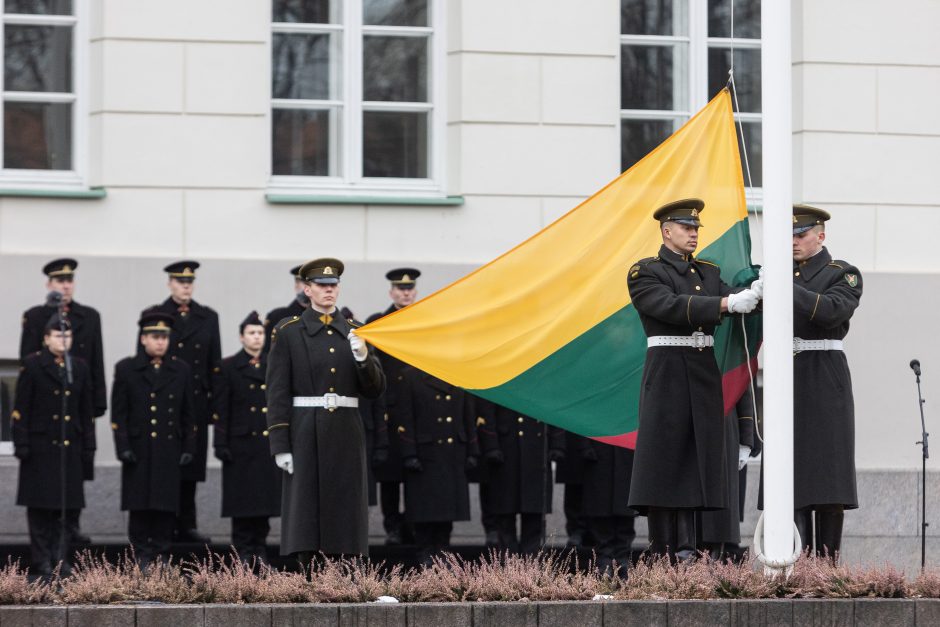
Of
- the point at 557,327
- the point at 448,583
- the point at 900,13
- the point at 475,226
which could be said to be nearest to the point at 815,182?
the point at 900,13

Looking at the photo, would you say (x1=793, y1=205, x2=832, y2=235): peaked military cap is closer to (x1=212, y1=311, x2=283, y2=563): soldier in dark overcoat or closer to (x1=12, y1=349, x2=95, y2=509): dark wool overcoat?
(x1=212, y1=311, x2=283, y2=563): soldier in dark overcoat

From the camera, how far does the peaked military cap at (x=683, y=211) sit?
9438 millimetres

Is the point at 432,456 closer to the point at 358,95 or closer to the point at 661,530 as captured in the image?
the point at 661,530

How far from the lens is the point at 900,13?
14609 mm

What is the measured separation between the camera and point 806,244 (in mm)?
10227

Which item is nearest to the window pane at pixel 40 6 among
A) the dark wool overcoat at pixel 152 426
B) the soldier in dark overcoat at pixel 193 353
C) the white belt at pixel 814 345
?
the soldier in dark overcoat at pixel 193 353

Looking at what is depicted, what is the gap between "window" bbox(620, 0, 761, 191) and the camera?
1473cm

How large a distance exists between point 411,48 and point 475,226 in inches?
59.0

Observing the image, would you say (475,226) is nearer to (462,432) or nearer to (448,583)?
(462,432)

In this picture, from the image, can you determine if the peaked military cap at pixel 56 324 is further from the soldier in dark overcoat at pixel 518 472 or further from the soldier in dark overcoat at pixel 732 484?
the soldier in dark overcoat at pixel 732 484

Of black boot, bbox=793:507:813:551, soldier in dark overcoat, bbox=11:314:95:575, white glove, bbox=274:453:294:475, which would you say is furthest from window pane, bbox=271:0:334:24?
black boot, bbox=793:507:813:551

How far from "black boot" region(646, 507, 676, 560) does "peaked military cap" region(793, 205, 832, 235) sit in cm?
176

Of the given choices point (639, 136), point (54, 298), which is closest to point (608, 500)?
point (639, 136)

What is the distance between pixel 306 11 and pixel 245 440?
371 centimetres
